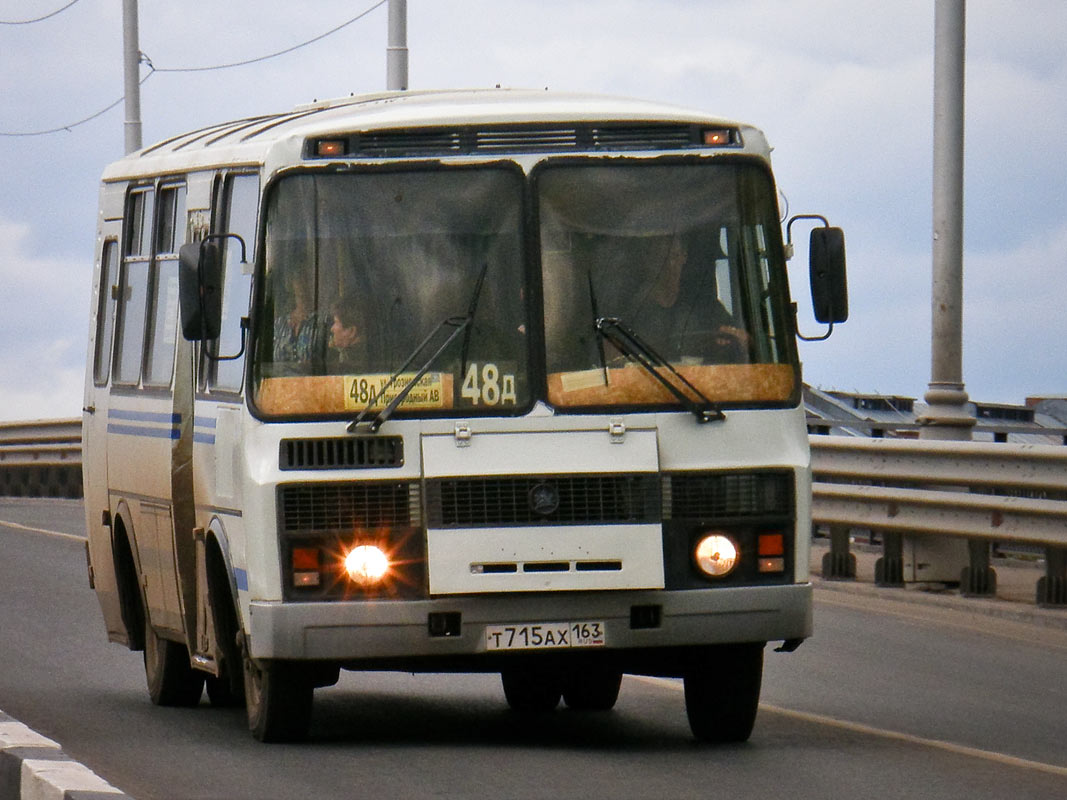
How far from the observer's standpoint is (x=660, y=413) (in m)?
9.49

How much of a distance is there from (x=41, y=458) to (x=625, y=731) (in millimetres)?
29060

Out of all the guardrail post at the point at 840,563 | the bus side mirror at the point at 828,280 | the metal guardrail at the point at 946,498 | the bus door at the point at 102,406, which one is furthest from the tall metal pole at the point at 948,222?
the bus side mirror at the point at 828,280

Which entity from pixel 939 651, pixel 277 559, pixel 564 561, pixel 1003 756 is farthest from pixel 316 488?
pixel 939 651

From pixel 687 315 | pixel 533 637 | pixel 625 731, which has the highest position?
pixel 687 315

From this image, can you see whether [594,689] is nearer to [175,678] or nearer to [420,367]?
[175,678]

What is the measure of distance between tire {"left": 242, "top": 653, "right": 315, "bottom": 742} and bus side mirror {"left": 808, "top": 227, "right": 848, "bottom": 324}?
248 cm

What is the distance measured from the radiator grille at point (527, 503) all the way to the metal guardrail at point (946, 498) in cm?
694

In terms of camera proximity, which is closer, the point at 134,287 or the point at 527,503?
the point at 527,503

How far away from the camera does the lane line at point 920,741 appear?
9312 mm

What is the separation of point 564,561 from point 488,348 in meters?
0.86

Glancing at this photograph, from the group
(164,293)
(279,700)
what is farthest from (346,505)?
(164,293)

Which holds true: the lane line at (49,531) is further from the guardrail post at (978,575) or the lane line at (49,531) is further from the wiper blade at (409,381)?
the wiper blade at (409,381)

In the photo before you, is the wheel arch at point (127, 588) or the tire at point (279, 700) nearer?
the tire at point (279, 700)

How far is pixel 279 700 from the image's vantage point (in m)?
9.80
